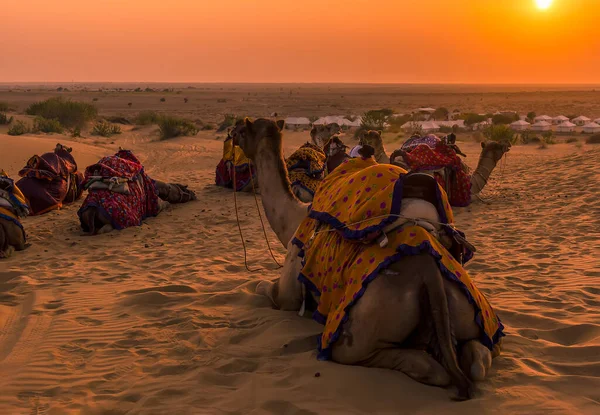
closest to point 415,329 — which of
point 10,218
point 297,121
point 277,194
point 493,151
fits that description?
point 277,194

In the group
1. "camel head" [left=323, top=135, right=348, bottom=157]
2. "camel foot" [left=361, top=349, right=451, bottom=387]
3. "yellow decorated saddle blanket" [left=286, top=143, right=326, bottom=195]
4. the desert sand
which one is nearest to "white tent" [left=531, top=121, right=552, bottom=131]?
the desert sand

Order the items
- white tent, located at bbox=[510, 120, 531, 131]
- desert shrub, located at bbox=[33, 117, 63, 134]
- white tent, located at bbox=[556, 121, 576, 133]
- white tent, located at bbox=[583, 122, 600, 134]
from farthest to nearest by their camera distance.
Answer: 1. white tent, located at bbox=[510, 120, 531, 131]
2. white tent, located at bbox=[556, 121, 576, 133]
3. white tent, located at bbox=[583, 122, 600, 134]
4. desert shrub, located at bbox=[33, 117, 63, 134]

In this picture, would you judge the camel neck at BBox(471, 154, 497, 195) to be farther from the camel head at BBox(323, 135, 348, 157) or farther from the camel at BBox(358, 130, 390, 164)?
the camel head at BBox(323, 135, 348, 157)

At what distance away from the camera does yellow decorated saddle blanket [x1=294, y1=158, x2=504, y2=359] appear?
12.3ft

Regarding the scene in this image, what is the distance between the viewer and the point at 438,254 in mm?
3695

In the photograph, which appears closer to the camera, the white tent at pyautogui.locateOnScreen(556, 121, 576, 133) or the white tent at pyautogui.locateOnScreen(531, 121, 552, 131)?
the white tent at pyautogui.locateOnScreen(556, 121, 576, 133)

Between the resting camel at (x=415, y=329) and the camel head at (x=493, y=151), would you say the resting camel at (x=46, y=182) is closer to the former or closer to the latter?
the camel head at (x=493, y=151)

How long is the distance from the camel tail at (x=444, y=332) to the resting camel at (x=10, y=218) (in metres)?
6.28

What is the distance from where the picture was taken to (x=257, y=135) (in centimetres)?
557

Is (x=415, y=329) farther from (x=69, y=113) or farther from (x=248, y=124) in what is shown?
(x=69, y=113)

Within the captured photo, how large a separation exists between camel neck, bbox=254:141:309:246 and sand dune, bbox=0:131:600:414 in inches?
29.8

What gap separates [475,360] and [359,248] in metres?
1.05

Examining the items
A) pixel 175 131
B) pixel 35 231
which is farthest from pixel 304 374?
pixel 175 131

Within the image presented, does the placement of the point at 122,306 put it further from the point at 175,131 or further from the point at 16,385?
the point at 175,131
